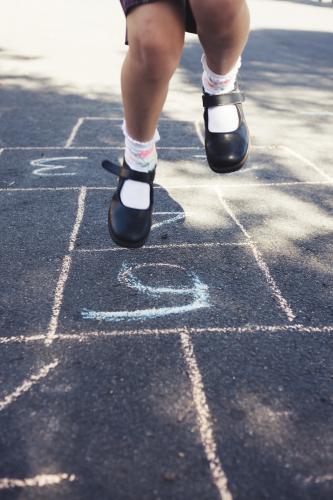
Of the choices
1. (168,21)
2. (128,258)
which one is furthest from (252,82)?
(168,21)

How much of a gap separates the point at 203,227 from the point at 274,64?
5.86 meters

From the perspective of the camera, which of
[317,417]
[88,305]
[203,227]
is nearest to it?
[317,417]

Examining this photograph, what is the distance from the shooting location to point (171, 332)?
1.79 meters

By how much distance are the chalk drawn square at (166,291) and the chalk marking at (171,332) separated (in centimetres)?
3

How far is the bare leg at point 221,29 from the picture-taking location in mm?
1517

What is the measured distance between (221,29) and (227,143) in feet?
1.29

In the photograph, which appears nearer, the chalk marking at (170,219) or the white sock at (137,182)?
the white sock at (137,182)

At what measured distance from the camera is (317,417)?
4.79 feet

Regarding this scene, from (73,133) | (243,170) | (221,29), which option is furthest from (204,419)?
Result: (73,133)

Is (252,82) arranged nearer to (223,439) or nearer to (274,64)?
(274,64)

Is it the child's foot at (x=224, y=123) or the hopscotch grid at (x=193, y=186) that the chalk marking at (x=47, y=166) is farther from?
the child's foot at (x=224, y=123)

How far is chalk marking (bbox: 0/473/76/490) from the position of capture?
1.26m

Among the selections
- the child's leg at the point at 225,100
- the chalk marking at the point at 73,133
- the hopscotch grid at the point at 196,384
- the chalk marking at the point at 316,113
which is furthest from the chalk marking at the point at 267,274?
the chalk marking at the point at 316,113

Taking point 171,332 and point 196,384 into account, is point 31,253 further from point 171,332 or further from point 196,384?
point 196,384
